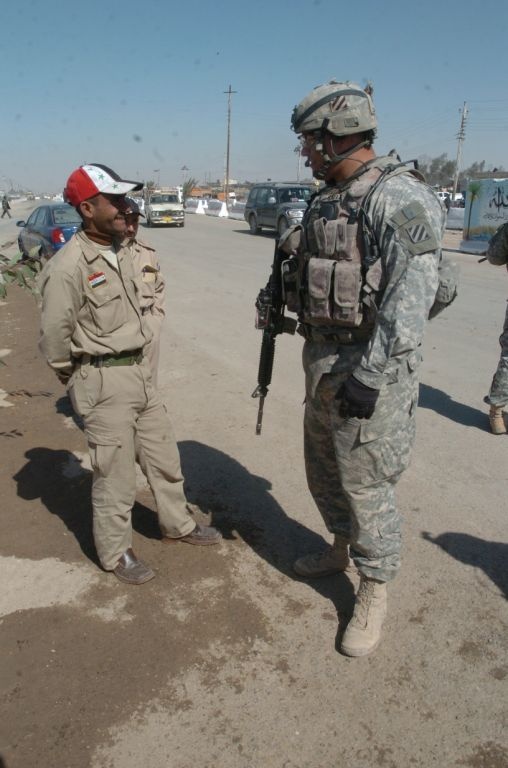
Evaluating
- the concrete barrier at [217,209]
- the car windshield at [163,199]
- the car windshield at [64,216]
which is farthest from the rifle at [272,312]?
the concrete barrier at [217,209]

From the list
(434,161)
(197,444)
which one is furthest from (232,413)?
(434,161)

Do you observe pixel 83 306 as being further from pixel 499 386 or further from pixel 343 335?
pixel 499 386

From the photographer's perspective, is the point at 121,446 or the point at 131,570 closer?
the point at 121,446

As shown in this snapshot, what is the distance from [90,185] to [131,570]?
181cm

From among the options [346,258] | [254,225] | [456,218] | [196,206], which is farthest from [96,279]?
[196,206]

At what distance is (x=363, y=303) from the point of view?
2.29 metres

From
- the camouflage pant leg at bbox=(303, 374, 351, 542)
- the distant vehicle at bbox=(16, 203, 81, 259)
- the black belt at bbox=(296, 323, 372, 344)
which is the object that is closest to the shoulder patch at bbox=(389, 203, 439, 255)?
the black belt at bbox=(296, 323, 372, 344)

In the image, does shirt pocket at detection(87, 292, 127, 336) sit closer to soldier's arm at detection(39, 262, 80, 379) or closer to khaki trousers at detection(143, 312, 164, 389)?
soldier's arm at detection(39, 262, 80, 379)

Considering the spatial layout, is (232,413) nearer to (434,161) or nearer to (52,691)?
(52,691)

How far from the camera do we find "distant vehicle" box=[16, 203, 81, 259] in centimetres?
1159

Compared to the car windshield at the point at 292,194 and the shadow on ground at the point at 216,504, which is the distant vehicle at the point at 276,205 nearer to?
the car windshield at the point at 292,194

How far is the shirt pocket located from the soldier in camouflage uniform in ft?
2.56

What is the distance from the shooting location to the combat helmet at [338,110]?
234 cm

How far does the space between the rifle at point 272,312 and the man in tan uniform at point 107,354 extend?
1.85ft
